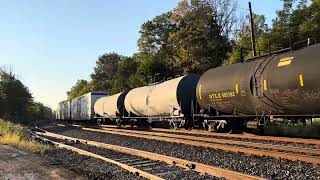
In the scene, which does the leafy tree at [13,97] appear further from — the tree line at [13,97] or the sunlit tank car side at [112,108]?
the sunlit tank car side at [112,108]

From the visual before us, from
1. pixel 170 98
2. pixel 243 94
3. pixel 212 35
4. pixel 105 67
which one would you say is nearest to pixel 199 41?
pixel 212 35

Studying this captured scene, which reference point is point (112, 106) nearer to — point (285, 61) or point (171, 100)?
point (171, 100)

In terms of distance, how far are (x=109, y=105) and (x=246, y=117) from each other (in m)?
21.1

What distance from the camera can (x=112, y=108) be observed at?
38062 mm

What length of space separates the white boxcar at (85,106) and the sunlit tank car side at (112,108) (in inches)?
129

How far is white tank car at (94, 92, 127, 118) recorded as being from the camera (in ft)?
121

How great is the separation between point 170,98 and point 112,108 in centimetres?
1319

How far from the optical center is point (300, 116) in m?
16.0

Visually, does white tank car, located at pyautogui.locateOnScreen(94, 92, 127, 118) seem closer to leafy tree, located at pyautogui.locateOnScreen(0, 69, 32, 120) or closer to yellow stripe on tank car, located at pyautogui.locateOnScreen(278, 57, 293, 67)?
yellow stripe on tank car, located at pyautogui.locateOnScreen(278, 57, 293, 67)

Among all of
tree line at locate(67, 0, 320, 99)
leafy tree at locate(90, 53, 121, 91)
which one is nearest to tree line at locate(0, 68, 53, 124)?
tree line at locate(67, 0, 320, 99)

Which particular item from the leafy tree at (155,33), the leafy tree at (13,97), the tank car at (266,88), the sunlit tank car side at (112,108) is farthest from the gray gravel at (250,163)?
the leafy tree at (13,97)

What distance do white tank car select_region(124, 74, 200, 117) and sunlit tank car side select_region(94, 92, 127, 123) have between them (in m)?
5.71

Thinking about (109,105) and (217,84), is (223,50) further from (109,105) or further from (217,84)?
(217,84)

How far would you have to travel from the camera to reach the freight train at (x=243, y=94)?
1487 centimetres
